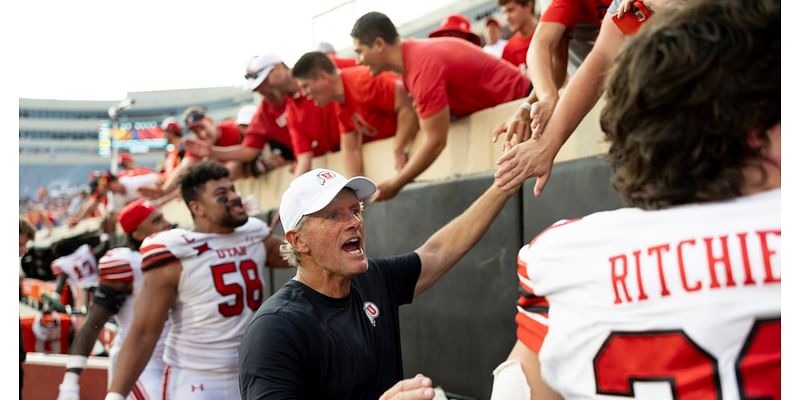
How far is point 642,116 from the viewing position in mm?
1263

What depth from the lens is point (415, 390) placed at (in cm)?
191

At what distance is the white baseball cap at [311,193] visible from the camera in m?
3.01

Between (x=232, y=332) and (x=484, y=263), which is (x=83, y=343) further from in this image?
(x=484, y=263)

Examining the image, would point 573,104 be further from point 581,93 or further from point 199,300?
point 199,300

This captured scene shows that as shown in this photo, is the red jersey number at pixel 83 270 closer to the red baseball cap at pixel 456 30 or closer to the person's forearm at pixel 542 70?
the red baseball cap at pixel 456 30

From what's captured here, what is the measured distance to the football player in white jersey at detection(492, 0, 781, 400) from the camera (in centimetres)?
114

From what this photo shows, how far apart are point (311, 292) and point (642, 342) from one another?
1798mm

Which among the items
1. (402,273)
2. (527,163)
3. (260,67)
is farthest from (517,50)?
(527,163)

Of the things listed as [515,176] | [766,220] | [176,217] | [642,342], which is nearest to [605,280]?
[642,342]

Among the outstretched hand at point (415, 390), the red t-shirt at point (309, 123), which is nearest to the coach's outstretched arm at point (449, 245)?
the outstretched hand at point (415, 390)

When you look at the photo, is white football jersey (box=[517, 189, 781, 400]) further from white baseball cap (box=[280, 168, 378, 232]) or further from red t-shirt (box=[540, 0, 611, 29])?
red t-shirt (box=[540, 0, 611, 29])

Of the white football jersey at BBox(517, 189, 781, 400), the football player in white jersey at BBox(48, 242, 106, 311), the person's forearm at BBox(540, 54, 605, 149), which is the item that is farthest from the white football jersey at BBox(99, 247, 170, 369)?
the white football jersey at BBox(517, 189, 781, 400)

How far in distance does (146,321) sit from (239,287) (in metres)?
0.53

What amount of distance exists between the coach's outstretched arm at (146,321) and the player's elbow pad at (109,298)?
98cm
